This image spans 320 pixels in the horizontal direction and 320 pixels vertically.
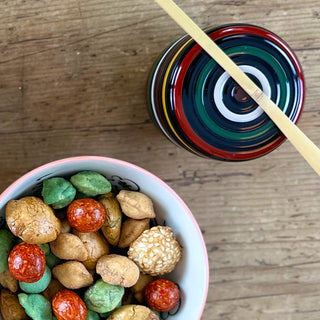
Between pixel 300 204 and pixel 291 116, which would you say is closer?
pixel 291 116

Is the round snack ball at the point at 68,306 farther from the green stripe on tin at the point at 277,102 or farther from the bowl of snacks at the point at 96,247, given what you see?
the green stripe on tin at the point at 277,102

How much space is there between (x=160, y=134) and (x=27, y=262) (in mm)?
232

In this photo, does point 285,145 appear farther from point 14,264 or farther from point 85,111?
point 14,264

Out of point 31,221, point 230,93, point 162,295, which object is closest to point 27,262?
point 31,221

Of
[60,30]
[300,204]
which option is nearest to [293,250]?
[300,204]

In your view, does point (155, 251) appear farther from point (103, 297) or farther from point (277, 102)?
point (277, 102)

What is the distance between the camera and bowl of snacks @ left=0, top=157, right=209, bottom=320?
0.47 meters

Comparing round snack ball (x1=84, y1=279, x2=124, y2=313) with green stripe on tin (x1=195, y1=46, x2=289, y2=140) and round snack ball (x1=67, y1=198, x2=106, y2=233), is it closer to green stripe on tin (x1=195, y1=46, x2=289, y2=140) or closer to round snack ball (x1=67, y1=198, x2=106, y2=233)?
round snack ball (x1=67, y1=198, x2=106, y2=233)

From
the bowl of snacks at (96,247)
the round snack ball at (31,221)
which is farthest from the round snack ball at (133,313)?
the round snack ball at (31,221)

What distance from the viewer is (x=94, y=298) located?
492 mm

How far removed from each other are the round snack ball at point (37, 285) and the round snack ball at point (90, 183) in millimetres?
90

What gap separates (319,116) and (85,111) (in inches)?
11.4

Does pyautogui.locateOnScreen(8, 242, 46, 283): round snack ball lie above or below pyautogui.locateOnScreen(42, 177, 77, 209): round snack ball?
below

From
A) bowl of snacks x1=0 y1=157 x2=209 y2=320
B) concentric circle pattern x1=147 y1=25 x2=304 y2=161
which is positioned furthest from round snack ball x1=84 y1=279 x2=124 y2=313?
concentric circle pattern x1=147 y1=25 x2=304 y2=161
